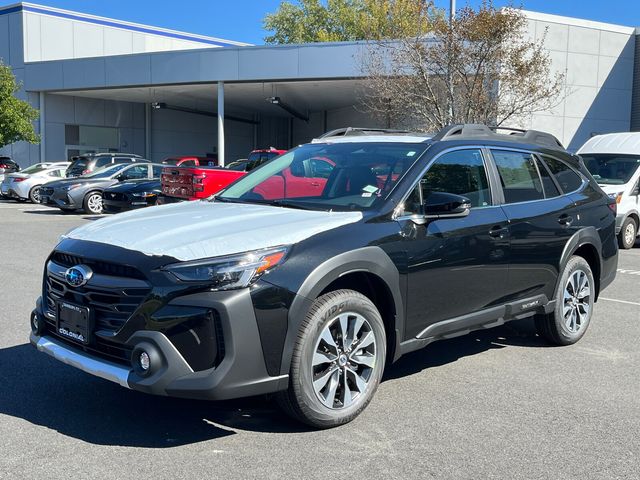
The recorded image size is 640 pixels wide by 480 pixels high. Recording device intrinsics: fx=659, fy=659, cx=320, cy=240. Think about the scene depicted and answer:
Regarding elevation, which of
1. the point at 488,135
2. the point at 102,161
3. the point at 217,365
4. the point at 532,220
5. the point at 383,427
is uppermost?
the point at 488,135

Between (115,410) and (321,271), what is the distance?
5.42ft

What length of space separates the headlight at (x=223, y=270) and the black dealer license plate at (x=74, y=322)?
65cm

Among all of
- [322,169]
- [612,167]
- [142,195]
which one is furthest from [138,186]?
[322,169]

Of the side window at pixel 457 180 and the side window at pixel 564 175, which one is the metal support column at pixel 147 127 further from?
the side window at pixel 457 180

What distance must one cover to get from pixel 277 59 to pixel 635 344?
23.9 meters

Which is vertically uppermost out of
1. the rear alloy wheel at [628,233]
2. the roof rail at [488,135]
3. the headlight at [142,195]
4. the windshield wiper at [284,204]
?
the roof rail at [488,135]

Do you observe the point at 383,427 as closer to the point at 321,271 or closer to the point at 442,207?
the point at 321,271

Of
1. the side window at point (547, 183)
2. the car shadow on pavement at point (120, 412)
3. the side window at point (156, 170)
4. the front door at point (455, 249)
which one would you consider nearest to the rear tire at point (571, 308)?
the side window at point (547, 183)

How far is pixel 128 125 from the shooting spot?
4147cm

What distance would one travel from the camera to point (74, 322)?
12.7 ft

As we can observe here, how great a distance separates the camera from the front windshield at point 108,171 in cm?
1895

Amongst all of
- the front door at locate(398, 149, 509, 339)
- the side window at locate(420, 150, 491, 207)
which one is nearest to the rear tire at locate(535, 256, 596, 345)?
the front door at locate(398, 149, 509, 339)

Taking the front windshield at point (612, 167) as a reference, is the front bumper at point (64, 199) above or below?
below

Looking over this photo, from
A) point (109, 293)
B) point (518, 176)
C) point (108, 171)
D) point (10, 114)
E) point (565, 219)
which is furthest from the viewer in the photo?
point (10, 114)
